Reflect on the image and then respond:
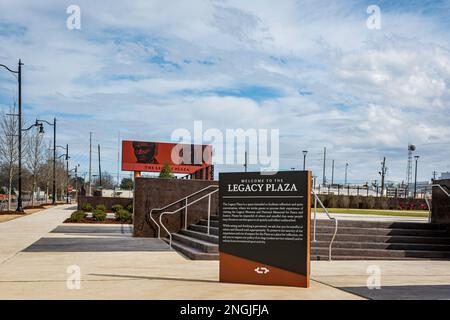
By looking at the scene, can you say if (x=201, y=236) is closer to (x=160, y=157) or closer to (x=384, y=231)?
(x=384, y=231)

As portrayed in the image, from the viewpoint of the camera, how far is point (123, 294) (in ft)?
25.0

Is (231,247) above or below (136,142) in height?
below

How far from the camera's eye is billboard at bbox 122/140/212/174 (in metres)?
57.7

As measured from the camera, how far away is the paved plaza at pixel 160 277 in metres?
7.77

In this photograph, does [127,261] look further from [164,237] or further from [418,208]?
[418,208]

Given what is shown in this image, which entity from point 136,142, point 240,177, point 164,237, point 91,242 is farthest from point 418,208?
point 240,177

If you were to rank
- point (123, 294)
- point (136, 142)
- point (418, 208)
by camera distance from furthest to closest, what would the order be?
point (136, 142), point (418, 208), point (123, 294)

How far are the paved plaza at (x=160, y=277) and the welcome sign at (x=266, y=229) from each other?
30cm

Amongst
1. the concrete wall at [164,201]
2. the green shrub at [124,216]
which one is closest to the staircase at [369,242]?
the concrete wall at [164,201]

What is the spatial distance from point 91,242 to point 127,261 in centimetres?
467

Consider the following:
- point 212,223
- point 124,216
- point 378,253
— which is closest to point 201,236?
point 212,223

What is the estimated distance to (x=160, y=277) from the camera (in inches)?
368

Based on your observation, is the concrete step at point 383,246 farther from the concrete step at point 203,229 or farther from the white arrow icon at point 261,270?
the white arrow icon at point 261,270
